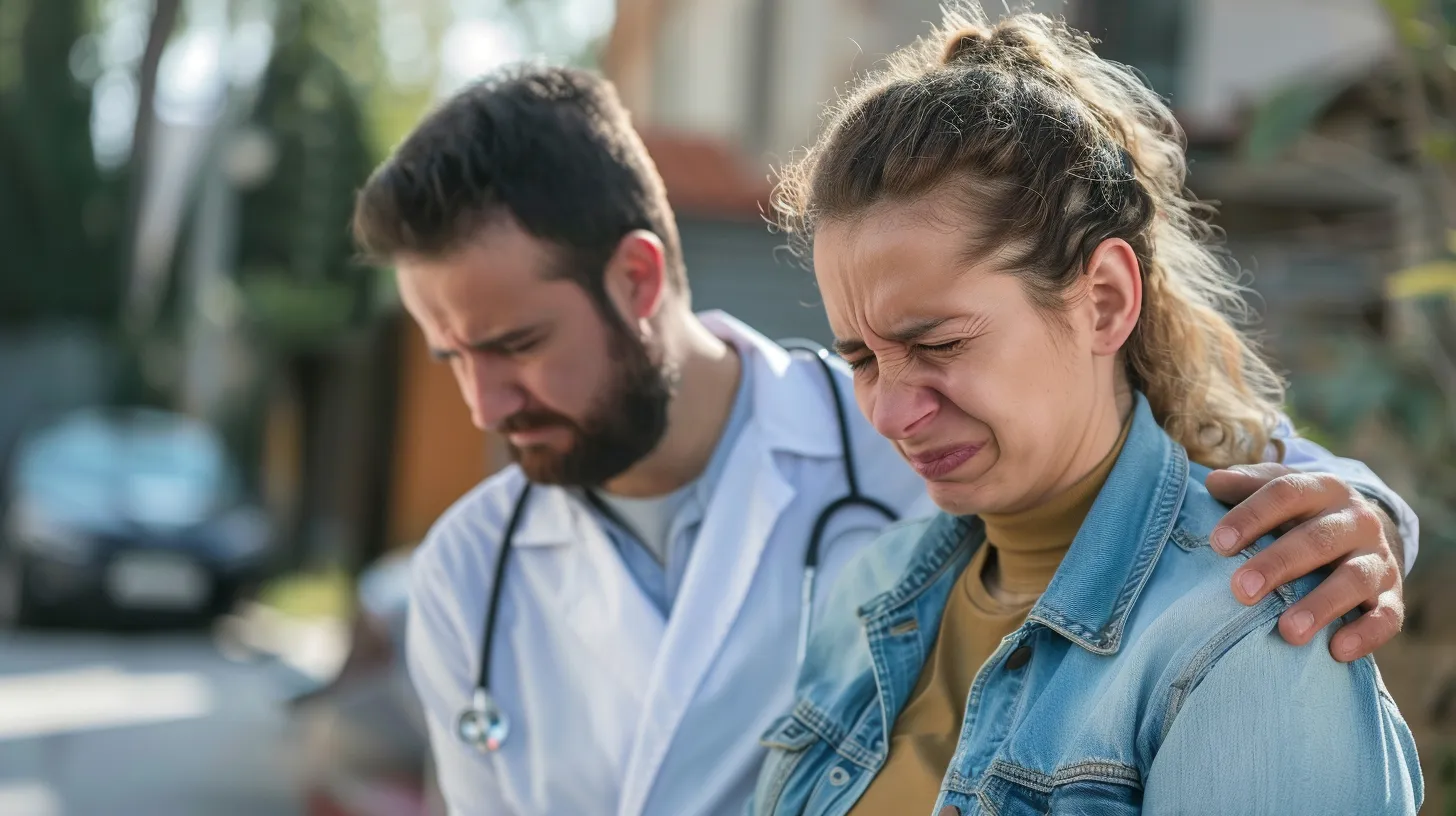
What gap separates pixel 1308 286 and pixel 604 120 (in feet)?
14.6

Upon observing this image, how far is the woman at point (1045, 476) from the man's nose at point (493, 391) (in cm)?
67

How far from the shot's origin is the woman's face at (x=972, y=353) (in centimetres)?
168

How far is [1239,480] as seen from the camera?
66.9 inches

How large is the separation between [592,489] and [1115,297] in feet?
3.79

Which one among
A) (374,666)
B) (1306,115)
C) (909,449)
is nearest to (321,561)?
(374,666)

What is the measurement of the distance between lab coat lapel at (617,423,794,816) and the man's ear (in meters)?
0.26

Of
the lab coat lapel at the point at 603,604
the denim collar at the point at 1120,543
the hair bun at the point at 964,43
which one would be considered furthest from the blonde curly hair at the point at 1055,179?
the lab coat lapel at the point at 603,604

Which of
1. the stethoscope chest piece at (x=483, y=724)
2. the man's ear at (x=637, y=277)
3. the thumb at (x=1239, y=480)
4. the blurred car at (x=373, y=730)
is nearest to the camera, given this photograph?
the thumb at (x=1239, y=480)

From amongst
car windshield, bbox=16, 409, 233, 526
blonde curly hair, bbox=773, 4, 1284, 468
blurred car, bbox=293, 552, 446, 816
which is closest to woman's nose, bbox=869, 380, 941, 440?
blonde curly hair, bbox=773, 4, 1284, 468

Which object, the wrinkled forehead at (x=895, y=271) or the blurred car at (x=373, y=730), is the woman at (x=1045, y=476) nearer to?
the wrinkled forehead at (x=895, y=271)

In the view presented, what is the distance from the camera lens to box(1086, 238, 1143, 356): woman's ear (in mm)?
1730

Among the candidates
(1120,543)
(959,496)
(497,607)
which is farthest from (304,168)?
(1120,543)

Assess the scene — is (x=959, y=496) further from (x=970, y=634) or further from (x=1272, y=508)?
(x=1272, y=508)

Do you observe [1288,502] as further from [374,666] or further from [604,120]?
[374,666]
